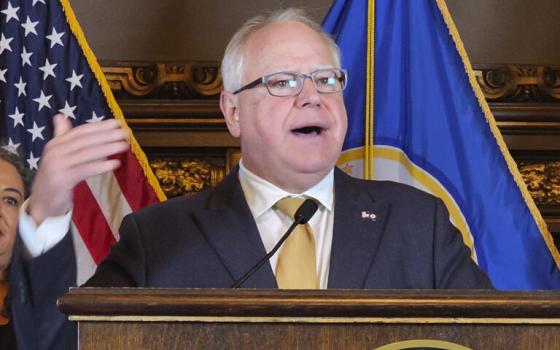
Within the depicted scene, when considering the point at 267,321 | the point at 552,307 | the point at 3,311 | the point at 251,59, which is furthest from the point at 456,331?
the point at 3,311

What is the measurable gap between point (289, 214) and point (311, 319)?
0.87 m

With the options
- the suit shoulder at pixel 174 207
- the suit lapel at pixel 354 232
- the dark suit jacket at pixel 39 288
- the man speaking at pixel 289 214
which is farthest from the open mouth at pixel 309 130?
the dark suit jacket at pixel 39 288

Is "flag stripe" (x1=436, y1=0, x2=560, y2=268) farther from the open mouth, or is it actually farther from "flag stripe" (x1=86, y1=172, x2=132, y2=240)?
"flag stripe" (x1=86, y1=172, x2=132, y2=240)

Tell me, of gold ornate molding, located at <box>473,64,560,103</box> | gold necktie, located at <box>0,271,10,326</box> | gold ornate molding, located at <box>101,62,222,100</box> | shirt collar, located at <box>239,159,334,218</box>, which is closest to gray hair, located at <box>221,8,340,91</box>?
shirt collar, located at <box>239,159,334,218</box>

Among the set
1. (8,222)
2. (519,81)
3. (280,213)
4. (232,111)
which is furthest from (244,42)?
(519,81)

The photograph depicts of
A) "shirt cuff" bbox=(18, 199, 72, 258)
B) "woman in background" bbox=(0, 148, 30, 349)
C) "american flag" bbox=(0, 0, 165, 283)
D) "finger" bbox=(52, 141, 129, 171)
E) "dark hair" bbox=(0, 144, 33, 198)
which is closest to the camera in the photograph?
"finger" bbox=(52, 141, 129, 171)

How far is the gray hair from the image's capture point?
241 cm

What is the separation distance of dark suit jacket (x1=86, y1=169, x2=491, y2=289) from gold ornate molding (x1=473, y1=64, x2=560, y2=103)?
153 cm

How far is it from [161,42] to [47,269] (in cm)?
200

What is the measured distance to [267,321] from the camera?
53.7 inches

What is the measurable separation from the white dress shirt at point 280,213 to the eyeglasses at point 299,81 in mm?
191

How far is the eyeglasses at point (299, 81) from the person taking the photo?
2.30 meters

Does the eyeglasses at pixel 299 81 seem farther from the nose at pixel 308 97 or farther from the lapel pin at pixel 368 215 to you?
the lapel pin at pixel 368 215

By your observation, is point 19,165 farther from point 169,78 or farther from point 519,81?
point 519,81
